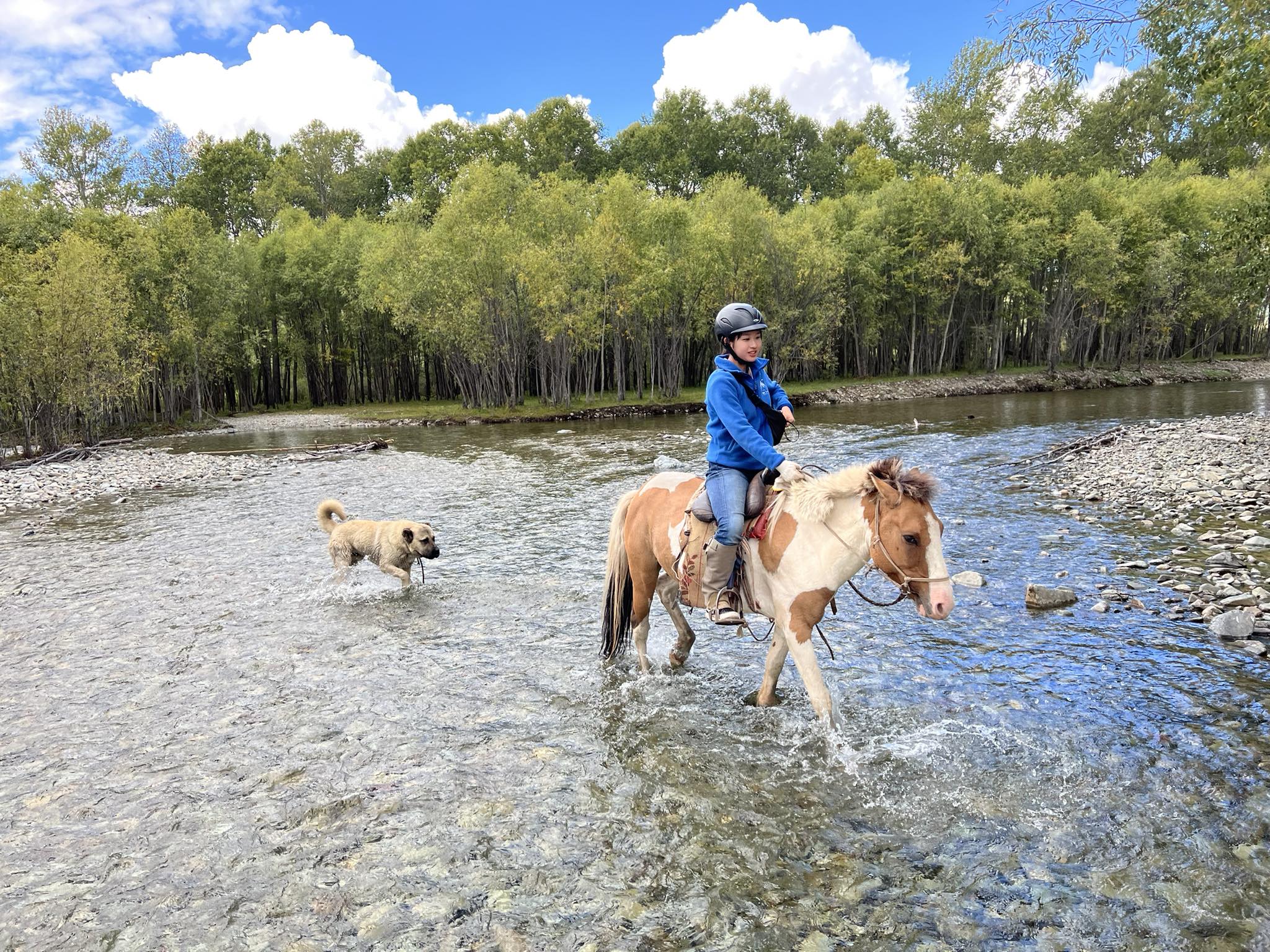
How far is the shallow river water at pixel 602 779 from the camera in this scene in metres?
3.87

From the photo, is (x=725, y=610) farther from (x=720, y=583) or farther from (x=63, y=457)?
(x=63, y=457)

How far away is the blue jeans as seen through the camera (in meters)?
5.80

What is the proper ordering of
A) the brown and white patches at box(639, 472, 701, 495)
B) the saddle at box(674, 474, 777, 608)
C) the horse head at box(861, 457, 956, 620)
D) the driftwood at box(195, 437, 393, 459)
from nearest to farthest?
1. the horse head at box(861, 457, 956, 620)
2. the saddle at box(674, 474, 777, 608)
3. the brown and white patches at box(639, 472, 701, 495)
4. the driftwood at box(195, 437, 393, 459)

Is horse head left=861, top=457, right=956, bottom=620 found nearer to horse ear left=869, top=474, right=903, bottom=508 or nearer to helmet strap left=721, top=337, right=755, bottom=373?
horse ear left=869, top=474, right=903, bottom=508

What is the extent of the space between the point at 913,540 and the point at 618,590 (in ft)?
10.8

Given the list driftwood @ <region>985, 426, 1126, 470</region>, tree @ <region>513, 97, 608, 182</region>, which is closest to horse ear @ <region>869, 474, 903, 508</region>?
driftwood @ <region>985, 426, 1126, 470</region>

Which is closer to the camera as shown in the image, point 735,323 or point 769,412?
point 735,323

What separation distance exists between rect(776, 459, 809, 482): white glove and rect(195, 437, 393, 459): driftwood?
27218mm

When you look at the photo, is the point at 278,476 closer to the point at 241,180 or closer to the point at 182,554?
the point at 182,554

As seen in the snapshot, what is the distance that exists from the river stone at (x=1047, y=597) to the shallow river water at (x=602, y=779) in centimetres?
29

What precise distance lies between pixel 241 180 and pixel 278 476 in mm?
70948

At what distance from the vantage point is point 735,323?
5.73 metres

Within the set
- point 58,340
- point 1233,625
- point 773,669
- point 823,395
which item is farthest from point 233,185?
point 1233,625

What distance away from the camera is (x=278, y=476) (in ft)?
77.6
